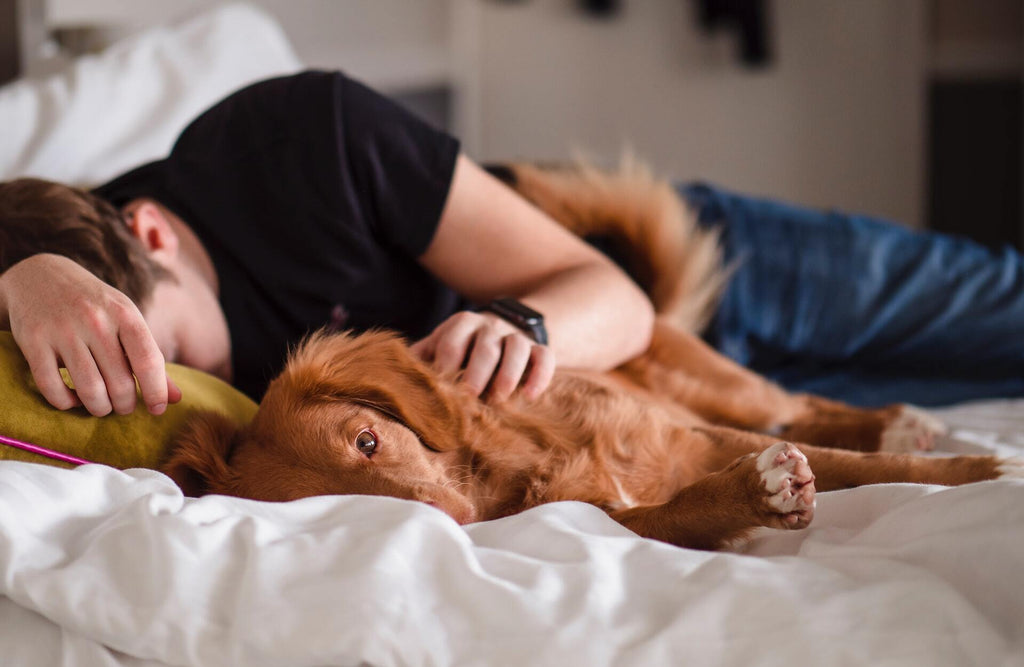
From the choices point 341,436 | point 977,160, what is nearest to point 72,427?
point 341,436

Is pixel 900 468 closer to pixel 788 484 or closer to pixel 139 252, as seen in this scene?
pixel 788 484

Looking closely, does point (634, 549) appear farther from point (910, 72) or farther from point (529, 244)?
point (910, 72)

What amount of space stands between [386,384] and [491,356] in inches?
5.5

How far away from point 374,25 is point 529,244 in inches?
130

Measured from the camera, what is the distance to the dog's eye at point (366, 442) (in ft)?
3.37

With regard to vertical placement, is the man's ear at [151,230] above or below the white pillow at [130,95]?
below

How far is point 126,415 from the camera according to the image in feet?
3.25

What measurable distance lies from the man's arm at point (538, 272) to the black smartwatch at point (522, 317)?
0.34ft

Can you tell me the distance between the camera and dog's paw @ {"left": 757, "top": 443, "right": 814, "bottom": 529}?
0.85m

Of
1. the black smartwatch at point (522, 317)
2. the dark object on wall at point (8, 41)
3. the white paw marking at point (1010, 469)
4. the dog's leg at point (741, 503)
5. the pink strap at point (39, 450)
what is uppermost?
the dark object on wall at point (8, 41)

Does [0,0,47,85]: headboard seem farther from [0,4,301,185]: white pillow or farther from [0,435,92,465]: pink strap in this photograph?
[0,435,92,465]: pink strap

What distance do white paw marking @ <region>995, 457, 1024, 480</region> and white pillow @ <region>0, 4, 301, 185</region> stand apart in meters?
1.80

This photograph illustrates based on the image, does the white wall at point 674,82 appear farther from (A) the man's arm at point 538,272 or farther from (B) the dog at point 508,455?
(B) the dog at point 508,455

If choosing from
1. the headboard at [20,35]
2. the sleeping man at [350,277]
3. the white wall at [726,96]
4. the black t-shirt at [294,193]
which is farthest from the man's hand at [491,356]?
the white wall at [726,96]
